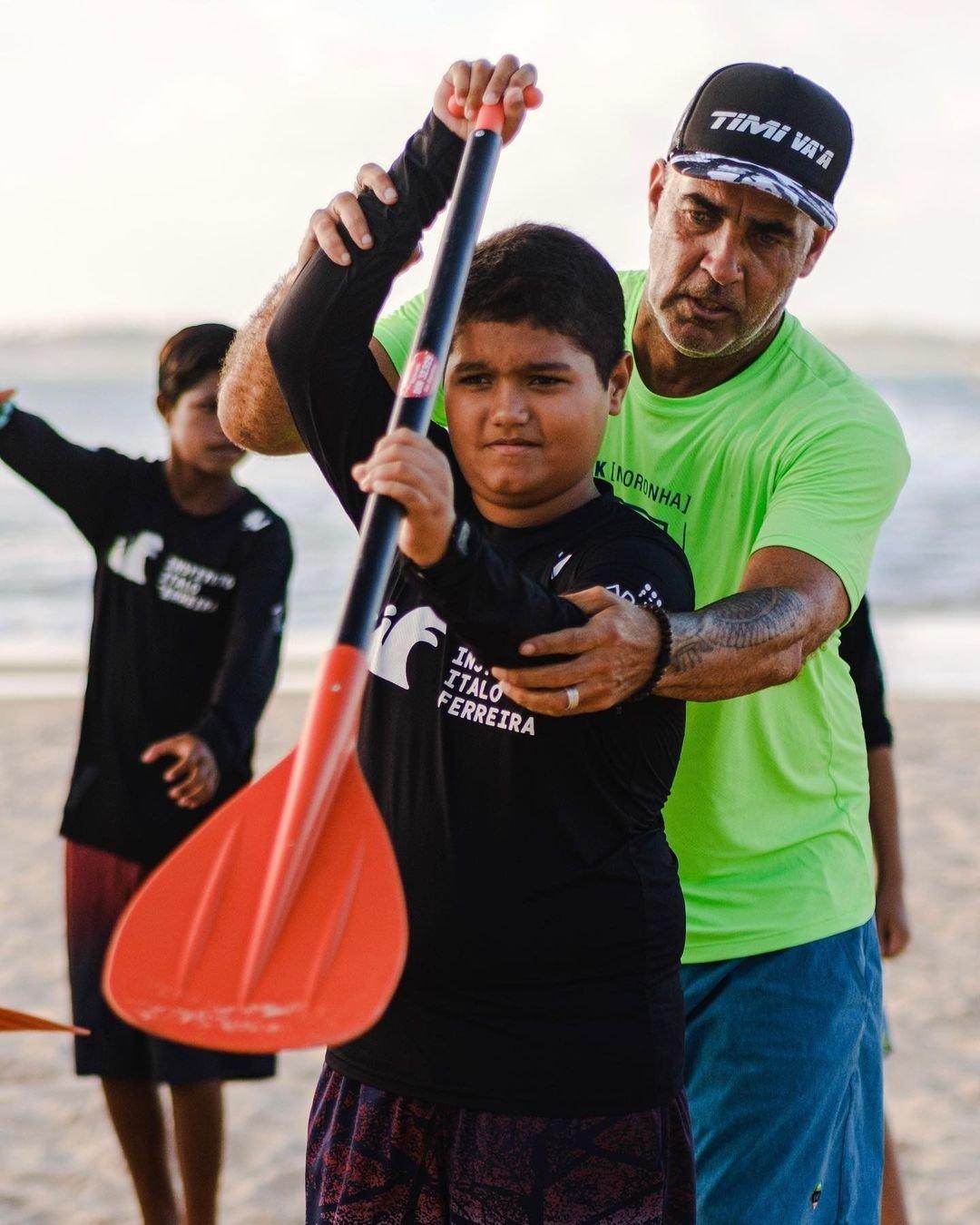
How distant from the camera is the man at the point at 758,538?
98.9 inches

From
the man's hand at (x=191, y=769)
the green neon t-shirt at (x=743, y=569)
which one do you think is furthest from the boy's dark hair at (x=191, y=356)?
the green neon t-shirt at (x=743, y=569)

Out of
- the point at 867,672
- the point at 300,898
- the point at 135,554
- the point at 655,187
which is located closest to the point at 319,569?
the point at 135,554

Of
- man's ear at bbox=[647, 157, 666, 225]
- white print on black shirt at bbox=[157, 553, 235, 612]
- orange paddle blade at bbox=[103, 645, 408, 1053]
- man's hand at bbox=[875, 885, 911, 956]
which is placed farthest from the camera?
white print on black shirt at bbox=[157, 553, 235, 612]

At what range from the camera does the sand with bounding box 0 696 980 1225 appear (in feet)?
13.0

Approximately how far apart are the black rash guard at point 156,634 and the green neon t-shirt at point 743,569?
1.24m

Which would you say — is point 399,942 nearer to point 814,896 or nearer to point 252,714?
point 814,896

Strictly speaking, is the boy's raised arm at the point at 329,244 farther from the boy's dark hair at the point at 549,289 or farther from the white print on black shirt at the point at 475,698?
the white print on black shirt at the point at 475,698

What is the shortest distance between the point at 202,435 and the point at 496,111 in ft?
6.10

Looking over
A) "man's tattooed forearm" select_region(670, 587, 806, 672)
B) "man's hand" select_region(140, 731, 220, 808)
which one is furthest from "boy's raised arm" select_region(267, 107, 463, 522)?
"man's hand" select_region(140, 731, 220, 808)

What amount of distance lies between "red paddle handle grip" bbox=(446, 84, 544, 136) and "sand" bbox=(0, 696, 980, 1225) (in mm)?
2789

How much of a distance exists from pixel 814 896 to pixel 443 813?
3.07 feet

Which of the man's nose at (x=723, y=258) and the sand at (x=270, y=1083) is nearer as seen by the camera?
the man's nose at (x=723, y=258)

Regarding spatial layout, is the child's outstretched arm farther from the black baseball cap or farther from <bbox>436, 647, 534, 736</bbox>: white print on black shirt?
<bbox>436, 647, 534, 736</bbox>: white print on black shirt

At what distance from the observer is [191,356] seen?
3.85m
